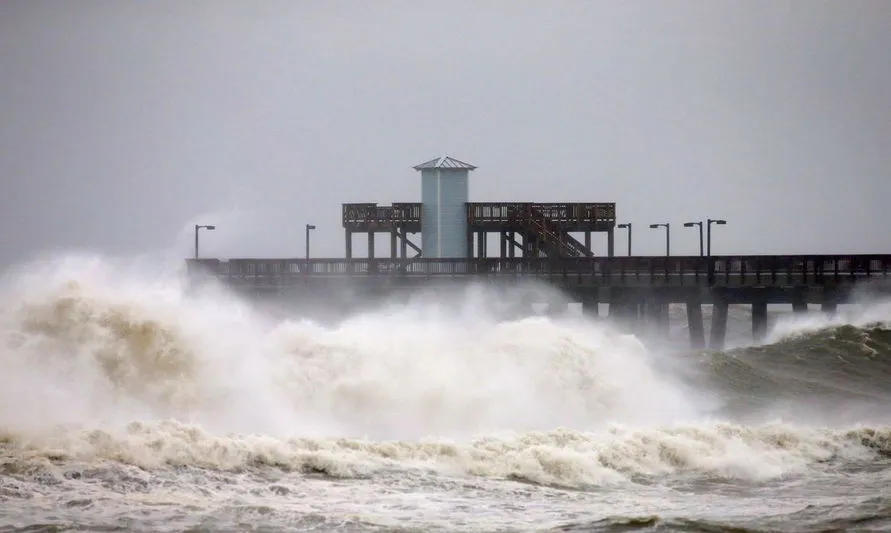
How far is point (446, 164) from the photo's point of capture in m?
64.2

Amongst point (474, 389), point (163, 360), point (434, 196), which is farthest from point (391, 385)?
point (434, 196)

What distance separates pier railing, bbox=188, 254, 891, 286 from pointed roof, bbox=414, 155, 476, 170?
9.59 m

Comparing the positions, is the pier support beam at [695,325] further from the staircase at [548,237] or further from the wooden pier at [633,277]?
the staircase at [548,237]

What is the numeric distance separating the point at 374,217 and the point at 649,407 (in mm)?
31999

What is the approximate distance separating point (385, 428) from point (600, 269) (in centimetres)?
2665

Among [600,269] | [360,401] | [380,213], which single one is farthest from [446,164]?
[360,401]

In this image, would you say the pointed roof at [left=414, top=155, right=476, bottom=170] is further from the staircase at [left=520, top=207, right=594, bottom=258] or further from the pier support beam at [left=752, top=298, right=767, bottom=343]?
the pier support beam at [left=752, top=298, right=767, bottom=343]

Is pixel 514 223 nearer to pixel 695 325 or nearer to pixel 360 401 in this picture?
pixel 695 325

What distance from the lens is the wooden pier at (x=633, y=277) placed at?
52188 mm

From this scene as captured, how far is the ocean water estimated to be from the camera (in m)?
21.1

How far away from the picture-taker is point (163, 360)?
29.1 metres

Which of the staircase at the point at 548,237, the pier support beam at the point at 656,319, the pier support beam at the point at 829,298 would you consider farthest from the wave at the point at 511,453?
the staircase at the point at 548,237

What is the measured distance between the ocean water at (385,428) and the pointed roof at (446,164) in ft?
76.9

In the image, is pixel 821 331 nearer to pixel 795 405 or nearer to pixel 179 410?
pixel 795 405
